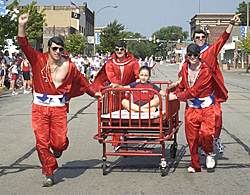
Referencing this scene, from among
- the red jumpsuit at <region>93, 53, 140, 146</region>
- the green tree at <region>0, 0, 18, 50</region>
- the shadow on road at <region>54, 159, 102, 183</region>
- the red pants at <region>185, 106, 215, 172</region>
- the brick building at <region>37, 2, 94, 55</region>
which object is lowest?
the shadow on road at <region>54, 159, 102, 183</region>

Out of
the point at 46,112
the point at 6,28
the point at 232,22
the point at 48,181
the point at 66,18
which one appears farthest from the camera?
the point at 66,18

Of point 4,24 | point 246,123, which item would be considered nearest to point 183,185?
point 246,123

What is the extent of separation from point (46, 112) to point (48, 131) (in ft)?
0.80

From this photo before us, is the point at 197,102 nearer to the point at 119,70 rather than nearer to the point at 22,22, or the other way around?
the point at 119,70

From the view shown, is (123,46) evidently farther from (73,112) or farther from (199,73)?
(73,112)

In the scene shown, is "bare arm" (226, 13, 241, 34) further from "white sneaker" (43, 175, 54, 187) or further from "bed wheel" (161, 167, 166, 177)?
"white sneaker" (43, 175, 54, 187)

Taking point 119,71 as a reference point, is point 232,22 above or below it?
above

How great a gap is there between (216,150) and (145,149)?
182cm

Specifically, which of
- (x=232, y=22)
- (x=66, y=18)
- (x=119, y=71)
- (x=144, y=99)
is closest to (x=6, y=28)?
(x=119, y=71)

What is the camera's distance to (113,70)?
8.45 meters

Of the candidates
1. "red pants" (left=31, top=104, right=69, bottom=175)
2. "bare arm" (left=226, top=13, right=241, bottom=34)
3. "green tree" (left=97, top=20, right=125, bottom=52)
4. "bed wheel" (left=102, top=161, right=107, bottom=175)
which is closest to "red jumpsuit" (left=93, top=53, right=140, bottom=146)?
"bare arm" (left=226, top=13, right=241, bottom=34)

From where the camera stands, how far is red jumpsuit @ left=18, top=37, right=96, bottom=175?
604 cm

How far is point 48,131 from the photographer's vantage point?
6.12m

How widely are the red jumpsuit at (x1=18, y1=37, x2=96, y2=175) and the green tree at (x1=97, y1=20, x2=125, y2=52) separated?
82965 millimetres
